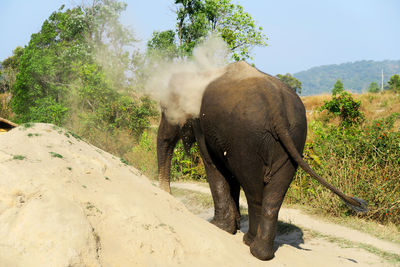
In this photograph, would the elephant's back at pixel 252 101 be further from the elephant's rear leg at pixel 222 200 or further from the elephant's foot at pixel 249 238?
the elephant's foot at pixel 249 238

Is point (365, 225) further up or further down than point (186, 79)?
further down

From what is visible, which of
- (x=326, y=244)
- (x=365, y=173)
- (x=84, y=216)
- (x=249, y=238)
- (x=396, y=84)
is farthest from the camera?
(x=396, y=84)

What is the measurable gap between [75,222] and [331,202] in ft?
20.2

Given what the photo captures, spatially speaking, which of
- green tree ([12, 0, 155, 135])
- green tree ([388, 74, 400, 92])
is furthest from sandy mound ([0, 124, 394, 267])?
green tree ([388, 74, 400, 92])

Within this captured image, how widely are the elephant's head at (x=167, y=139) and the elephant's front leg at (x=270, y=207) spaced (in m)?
1.75

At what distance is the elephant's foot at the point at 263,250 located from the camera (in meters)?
4.21

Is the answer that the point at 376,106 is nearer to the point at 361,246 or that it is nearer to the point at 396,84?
the point at 396,84

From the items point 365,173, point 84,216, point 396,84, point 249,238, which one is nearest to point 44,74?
point 365,173

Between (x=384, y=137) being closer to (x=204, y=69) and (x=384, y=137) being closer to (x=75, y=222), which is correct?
(x=204, y=69)

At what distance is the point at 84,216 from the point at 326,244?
4498mm

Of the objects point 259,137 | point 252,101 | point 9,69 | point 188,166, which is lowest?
point 188,166

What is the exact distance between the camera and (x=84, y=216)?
3268mm

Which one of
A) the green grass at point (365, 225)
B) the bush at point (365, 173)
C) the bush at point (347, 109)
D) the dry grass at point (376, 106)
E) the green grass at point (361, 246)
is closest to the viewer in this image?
the green grass at point (361, 246)

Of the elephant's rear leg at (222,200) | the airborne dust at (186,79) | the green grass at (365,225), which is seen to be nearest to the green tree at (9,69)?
the airborne dust at (186,79)
